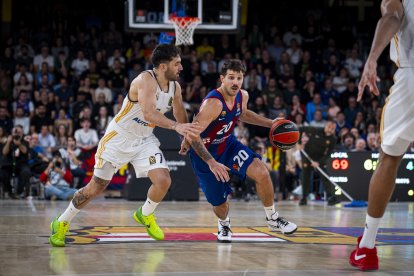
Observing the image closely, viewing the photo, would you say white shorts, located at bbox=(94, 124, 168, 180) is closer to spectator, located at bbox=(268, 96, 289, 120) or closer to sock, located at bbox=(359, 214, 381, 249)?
sock, located at bbox=(359, 214, 381, 249)

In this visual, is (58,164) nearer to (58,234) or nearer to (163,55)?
(163,55)

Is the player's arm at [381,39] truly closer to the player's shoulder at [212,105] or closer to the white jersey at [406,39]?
the white jersey at [406,39]

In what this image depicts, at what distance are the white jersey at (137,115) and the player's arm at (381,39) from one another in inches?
90.3

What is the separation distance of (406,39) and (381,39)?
0.81ft

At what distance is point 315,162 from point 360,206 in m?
1.17

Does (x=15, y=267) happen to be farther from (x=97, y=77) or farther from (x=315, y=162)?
(x=97, y=77)

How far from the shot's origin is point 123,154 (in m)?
6.38

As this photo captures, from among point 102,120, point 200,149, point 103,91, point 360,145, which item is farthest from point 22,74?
point 200,149

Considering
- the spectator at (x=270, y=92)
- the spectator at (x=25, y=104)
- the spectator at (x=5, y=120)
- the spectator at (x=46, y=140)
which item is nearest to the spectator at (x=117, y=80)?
the spectator at (x=25, y=104)

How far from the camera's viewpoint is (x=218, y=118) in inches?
260

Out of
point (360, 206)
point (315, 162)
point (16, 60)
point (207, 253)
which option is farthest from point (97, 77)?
point (207, 253)

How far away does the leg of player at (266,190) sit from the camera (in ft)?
21.8

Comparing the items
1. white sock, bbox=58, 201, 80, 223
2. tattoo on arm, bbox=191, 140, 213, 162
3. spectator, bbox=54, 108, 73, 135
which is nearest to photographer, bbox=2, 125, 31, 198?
spectator, bbox=54, 108, 73, 135

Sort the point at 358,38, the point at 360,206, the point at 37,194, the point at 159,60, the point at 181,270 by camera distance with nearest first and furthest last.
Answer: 1. the point at 181,270
2. the point at 159,60
3. the point at 360,206
4. the point at 37,194
5. the point at 358,38
